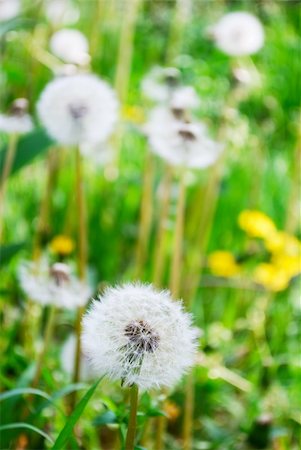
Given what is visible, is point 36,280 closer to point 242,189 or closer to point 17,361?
point 17,361

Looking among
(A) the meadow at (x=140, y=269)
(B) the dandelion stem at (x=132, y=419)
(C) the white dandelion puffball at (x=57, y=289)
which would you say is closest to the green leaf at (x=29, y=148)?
(A) the meadow at (x=140, y=269)

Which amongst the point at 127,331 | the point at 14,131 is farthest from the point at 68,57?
the point at 127,331

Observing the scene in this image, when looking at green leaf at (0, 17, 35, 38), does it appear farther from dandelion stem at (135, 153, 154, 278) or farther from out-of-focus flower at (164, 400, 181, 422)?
out-of-focus flower at (164, 400, 181, 422)

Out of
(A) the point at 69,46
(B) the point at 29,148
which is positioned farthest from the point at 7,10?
(B) the point at 29,148

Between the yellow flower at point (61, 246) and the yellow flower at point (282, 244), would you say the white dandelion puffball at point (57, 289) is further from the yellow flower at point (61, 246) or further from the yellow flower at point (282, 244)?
the yellow flower at point (282, 244)

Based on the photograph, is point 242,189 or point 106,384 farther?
point 242,189
